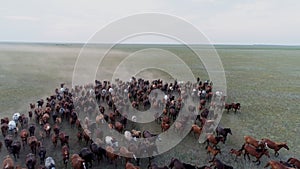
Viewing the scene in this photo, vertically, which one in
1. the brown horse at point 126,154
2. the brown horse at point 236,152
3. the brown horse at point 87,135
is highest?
the brown horse at point 87,135

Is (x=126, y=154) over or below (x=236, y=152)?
over

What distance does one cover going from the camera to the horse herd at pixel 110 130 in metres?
9.34

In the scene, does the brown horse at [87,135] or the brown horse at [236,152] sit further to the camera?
the brown horse at [87,135]

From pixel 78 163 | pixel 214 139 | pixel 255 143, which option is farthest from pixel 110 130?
pixel 255 143

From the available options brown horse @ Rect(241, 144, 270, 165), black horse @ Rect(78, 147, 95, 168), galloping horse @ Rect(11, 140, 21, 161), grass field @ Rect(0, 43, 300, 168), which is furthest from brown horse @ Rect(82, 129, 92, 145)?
brown horse @ Rect(241, 144, 270, 165)

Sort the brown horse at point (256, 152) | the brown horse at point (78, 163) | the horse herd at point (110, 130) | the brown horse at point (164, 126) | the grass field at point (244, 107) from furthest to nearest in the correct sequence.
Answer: the brown horse at point (164, 126) < the grass field at point (244, 107) < the brown horse at point (256, 152) < the horse herd at point (110, 130) < the brown horse at point (78, 163)

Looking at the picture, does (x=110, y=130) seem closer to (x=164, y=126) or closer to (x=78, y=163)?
(x=164, y=126)

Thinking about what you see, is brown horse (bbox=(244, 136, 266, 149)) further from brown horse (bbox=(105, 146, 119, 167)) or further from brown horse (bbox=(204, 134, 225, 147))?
brown horse (bbox=(105, 146, 119, 167))

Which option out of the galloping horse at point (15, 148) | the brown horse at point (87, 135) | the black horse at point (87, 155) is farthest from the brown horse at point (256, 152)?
the galloping horse at point (15, 148)

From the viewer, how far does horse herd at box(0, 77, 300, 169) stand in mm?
9336

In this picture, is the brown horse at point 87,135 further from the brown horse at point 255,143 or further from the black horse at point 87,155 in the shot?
the brown horse at point 255,143

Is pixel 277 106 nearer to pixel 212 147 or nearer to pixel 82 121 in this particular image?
pixel 212 147

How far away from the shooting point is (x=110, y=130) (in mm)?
11930

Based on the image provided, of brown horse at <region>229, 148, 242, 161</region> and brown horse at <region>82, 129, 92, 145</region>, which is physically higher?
brown horse at <region>82, 129, 92, 145</region>
